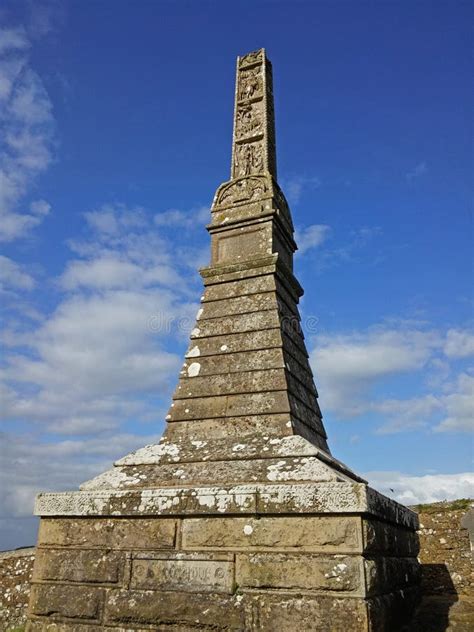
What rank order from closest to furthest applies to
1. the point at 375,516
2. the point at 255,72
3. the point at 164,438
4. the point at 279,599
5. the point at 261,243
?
the point at 279,599 < the point at 375,516 < the point at 164,438 < the point at 261,243 < the point at 255,72

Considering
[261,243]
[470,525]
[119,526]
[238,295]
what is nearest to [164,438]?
[119,526]

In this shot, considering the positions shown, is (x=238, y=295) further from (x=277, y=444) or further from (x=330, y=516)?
(x=330, y=516)

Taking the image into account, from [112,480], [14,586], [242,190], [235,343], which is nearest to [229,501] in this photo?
[112,480]

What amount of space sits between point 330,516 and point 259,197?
14.5 ft

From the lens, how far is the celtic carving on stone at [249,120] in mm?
7801

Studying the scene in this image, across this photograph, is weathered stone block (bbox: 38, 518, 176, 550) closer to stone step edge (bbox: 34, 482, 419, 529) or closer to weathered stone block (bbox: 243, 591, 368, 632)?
stone step edge (bbox: 34, 482, 419, 529)

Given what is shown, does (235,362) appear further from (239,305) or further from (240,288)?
(240,288)

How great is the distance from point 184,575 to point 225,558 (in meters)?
0.40

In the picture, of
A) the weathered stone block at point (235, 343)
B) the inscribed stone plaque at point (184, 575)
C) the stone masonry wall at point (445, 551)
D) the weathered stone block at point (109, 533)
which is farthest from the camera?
the stone masonry wall at point (445, 551)

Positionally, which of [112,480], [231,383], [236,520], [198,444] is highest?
[231,383]

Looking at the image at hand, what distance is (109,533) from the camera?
4.51 metres

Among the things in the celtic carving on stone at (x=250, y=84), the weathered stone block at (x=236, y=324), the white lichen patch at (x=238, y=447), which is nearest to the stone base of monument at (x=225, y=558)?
the white lichen patch at (x=238, y=447)

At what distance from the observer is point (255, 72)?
841 cm

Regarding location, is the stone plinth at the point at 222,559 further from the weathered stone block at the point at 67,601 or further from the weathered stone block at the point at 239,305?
the weathered stone block at the point at 239,305
